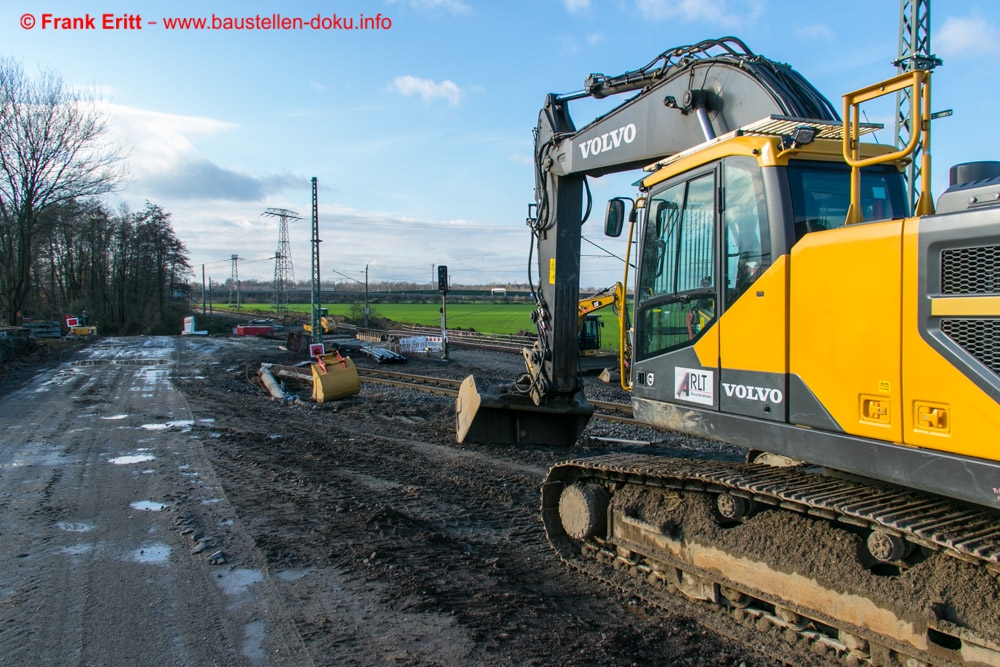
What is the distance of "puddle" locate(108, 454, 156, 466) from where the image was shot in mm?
8812

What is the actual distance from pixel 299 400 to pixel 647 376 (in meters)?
11.6

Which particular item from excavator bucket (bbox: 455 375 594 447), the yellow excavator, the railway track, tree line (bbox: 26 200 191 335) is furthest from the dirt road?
tree line (bbox: 26 200 191 335)

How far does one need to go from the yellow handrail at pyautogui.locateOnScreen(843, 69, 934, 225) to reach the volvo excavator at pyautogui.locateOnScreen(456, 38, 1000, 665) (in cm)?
1

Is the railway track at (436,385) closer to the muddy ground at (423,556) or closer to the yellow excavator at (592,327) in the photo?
the muddy ground at (423,556)

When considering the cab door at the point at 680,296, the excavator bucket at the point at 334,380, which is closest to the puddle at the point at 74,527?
the cab door at the point at 680,296

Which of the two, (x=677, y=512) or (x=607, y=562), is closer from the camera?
(x=677, y=512)

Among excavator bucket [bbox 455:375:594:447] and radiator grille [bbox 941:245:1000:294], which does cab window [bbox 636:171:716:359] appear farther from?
excavator bucket [bbox 455:375:594:447]

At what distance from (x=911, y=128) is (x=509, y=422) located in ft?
22.2

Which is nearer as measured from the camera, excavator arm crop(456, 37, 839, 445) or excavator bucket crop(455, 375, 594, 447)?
excavator arm crop(456, 37, 839, 445)

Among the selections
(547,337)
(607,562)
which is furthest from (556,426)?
(607,562)

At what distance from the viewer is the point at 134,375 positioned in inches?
764

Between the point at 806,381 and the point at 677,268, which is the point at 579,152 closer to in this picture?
the point at 677,268

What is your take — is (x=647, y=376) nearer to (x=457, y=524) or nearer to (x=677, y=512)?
(x=677, y=512)

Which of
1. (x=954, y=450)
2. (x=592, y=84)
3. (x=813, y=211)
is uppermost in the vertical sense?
(x=592, y=84)
